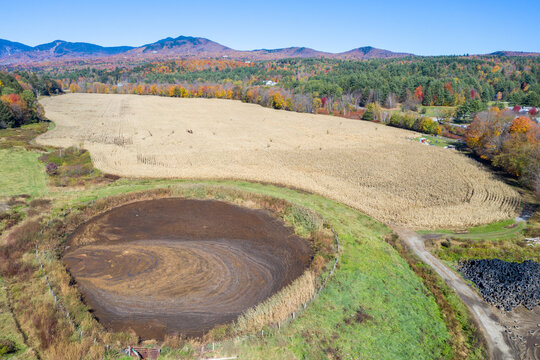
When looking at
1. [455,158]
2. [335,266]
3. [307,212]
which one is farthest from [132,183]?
[455,158]

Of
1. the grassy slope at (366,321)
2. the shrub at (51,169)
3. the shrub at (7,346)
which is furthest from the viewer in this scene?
the shrub at (51,169)

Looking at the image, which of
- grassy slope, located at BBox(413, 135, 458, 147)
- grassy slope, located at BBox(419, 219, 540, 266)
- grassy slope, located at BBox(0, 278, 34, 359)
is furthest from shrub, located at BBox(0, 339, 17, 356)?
grassy slope, located at BBox(413, 135, 458, 147)

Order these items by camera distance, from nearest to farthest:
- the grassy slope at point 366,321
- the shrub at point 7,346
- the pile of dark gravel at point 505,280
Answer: the shrub at point 7,346, the grassy slope at point 366,321, the pile of dark gravel at point 505,280

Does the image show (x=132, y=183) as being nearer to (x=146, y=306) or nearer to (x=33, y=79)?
(x=146, y=306)

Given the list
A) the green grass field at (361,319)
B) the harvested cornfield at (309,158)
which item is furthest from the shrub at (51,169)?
the green grass field at (361,319)

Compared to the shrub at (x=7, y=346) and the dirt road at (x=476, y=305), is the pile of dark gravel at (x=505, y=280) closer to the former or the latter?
the dirt road at (x=476, y=305)

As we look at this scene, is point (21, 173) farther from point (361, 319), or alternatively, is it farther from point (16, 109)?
point (361, 319)

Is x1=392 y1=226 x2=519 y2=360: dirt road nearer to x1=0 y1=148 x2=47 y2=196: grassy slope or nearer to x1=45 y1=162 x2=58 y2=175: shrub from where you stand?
x1=0 y1=148 x2=47 y2=196: grassy slope
